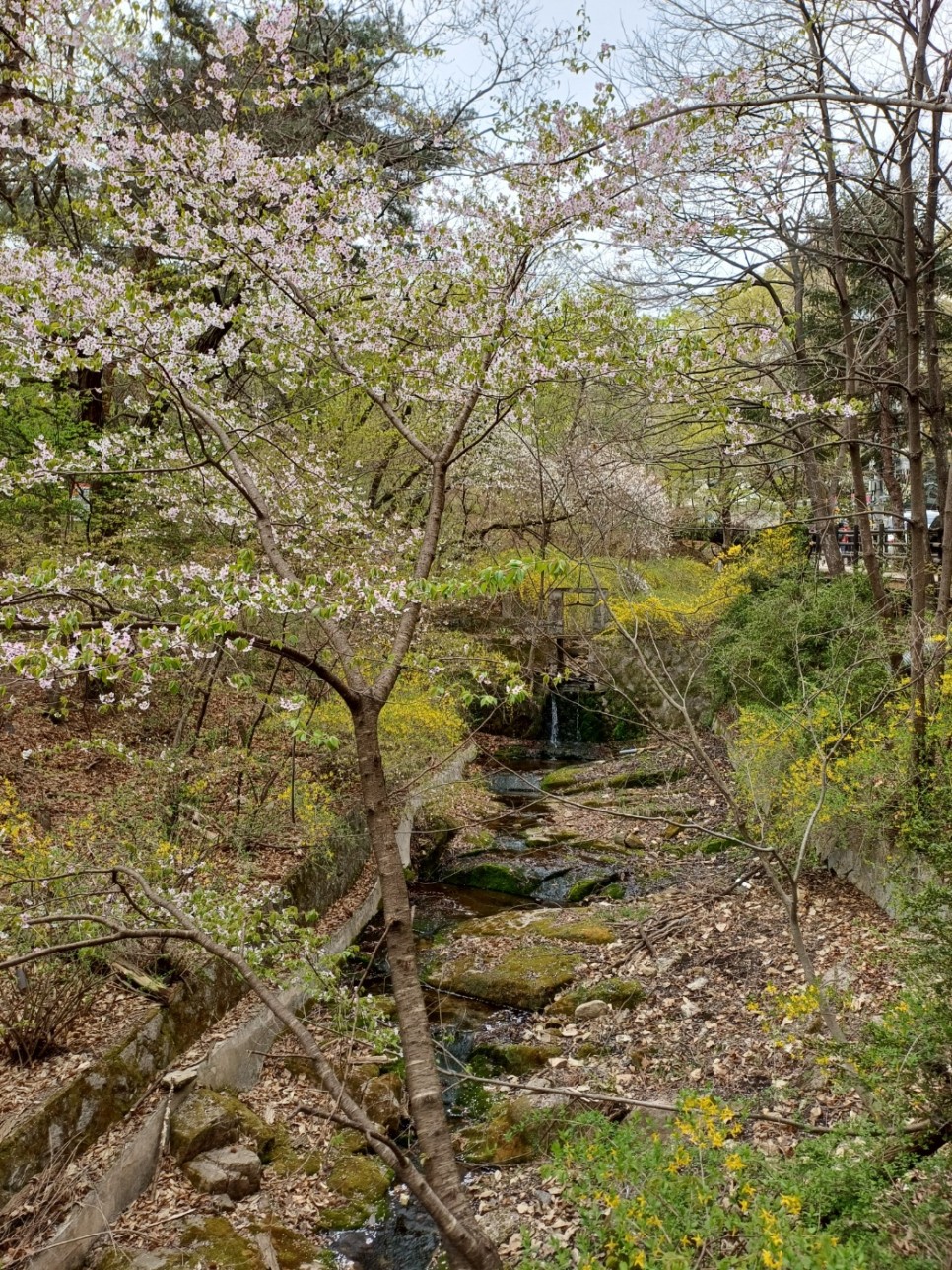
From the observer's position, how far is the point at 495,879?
9.11 meters

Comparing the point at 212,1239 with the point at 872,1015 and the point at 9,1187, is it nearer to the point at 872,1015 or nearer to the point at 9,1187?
the point at 9,1187

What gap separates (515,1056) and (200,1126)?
7.00ft

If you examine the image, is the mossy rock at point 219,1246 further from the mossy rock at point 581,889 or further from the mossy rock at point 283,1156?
the mossy rock at point 581,889

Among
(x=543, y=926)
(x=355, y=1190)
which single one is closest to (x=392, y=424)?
(x=543, y=926)

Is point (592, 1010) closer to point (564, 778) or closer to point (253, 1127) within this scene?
point (253, 1127)

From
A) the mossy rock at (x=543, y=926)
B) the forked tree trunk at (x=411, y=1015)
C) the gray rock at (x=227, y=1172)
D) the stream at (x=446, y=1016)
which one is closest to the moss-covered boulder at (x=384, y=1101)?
the stream at (x=446, y=1016)

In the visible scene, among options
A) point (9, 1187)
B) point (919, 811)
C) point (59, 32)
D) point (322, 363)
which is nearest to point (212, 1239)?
point (9, 1187)

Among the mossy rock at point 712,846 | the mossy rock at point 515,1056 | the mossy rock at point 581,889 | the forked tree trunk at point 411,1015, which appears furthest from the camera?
the mossy rock at point 712,846

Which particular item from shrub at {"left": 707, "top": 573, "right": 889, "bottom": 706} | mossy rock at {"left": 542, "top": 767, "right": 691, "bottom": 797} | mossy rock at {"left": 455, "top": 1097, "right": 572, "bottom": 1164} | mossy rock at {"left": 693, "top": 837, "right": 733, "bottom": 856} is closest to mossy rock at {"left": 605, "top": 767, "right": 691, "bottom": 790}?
mossy rock at {"left": 542, "top": 767, "right": 691, "bottom": 797}

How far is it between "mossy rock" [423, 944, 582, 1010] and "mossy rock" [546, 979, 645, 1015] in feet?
0.59

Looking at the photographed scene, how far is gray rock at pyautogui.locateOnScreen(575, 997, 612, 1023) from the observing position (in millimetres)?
5906

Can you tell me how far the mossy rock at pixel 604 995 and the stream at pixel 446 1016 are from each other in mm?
359

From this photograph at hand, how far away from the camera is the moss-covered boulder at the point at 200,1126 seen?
4586 millimetres

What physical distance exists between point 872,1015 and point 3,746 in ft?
26.7
